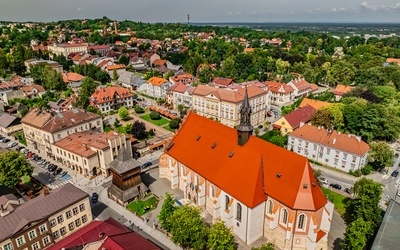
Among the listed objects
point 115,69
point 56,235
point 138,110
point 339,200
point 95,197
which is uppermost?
point 115,69

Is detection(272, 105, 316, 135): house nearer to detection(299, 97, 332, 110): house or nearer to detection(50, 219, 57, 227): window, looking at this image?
detection(299, 97, 332, 110): house

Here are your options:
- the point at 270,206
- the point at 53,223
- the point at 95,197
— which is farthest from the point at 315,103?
the point at 53,223

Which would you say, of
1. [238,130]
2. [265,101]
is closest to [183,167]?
[238,130]

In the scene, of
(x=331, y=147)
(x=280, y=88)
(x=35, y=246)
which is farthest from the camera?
(x=280, y=88)

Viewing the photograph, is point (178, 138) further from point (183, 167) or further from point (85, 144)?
point (85, 144)

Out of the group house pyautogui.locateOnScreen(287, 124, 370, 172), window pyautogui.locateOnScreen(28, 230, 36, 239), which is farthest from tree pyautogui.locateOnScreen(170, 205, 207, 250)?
house pyautogui.locateOnScreen(287, 124, 370, 172)

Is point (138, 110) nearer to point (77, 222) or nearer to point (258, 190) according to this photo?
point (77, 222)
